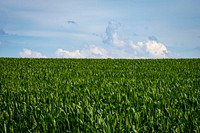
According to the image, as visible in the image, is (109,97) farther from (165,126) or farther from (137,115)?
(165,126)

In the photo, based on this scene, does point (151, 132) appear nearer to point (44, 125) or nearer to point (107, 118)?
point (107, 118)

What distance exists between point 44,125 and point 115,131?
1.27 m

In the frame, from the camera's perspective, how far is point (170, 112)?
5906 mm

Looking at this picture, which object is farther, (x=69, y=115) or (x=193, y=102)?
(x=193, y=102)

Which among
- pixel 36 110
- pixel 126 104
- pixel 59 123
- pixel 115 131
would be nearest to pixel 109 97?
pixel 126 104

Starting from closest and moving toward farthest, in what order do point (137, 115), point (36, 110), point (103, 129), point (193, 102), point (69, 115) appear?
1. point (103, 129)
2. point (137, 115)
3. point (69, 115)
4. point (36, 110)
5. point (193, 102)

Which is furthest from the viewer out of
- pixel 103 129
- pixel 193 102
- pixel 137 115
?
pixel 193 102

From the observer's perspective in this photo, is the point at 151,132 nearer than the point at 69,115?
Yes

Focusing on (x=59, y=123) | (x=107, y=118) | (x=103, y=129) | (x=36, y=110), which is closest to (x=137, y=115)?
(x=107, y=118)

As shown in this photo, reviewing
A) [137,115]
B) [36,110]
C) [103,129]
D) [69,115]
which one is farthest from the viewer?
[36,110]

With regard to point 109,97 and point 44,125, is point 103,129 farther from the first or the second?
point 109,97

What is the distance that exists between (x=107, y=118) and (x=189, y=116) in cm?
157

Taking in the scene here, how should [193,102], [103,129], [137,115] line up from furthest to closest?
[193,102]
[137,115]
[103,129]

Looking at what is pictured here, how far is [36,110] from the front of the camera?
6.35m
